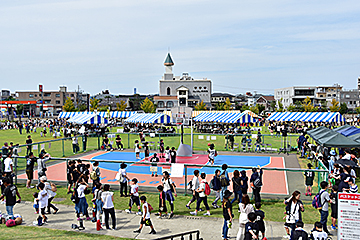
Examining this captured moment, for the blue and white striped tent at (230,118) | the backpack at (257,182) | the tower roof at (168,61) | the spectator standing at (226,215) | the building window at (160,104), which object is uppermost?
the tower roof at (168,61)

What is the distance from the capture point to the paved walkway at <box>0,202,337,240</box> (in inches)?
341

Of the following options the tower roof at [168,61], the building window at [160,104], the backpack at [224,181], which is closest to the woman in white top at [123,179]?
the backpack at [224,181]

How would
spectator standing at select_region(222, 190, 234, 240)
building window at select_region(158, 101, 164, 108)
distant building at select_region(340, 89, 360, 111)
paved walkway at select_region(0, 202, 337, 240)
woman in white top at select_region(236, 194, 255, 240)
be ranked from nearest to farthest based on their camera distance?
woman in white top at select_region(236, 194, 255, 240) → spectator standing at select_region(222, 190, 234, 240) → paved walkway at select_region(0, 202, 337, 240) → distant building at select_region(340, 89, 360, 111) → building window at select_region(158, 101, 164, 108)

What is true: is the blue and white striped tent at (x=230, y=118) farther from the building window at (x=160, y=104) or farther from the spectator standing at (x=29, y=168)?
the building window at (x=160, y=104)

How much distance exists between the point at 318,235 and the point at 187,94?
11558cm

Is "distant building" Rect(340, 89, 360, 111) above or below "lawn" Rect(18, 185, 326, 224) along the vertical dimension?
above

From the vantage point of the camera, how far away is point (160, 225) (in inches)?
371

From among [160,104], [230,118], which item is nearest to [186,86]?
[160,104]

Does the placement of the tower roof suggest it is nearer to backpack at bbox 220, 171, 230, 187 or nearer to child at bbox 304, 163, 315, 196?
child at bbox 304, 163, 315, 196

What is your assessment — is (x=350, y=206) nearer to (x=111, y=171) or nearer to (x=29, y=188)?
(x=111, y=171)

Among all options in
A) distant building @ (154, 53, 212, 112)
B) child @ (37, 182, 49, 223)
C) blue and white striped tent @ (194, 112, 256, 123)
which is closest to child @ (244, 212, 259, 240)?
child @ (37, 182, 49, 223)

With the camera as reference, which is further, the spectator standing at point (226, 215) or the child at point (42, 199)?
the child at point (42, 199)

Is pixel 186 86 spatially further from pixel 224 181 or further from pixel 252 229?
pixel 252 229

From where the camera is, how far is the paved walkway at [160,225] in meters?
8.67
